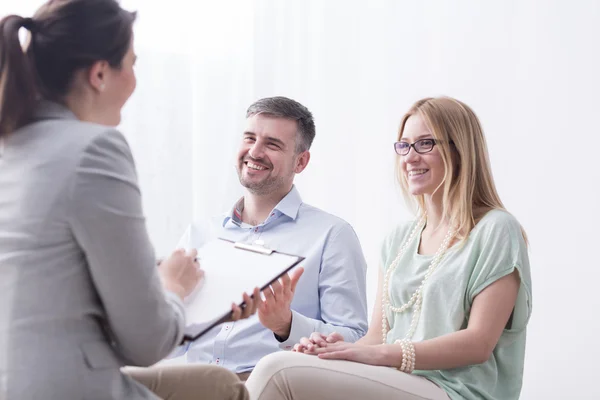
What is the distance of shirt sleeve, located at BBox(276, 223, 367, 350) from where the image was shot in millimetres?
1992

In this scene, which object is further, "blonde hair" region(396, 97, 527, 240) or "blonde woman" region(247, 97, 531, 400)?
"blonde hair" region(396, 97, 527, 240)

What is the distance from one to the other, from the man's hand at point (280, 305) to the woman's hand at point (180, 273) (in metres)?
0.33

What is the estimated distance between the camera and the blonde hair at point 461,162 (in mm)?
1653

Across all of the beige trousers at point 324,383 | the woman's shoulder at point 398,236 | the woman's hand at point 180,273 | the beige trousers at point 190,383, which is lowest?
the beige trousers at point 324,383

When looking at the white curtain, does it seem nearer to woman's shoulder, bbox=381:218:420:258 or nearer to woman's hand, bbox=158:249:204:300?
woman's shoulder, bbox=381:218:420:258

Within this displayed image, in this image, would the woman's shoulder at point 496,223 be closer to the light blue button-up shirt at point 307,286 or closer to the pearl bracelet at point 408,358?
the pearl bracelet at point 408,358

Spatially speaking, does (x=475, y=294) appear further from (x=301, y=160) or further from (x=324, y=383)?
(x=301, y=160)

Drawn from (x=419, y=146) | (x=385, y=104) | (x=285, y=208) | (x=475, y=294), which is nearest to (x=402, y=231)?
(x=419, y=146)

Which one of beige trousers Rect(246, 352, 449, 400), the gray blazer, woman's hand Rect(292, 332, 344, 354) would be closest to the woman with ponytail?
the gray blazer

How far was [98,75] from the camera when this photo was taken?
108 centimetres

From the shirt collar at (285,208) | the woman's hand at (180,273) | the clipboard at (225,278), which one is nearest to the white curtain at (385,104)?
the shirt collar at (285,208)

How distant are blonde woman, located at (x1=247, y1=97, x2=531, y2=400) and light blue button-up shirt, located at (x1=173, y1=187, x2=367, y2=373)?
0.22 metres

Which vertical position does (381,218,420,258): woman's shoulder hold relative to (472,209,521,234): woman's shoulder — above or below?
below

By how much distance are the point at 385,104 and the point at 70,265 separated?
224 cm
